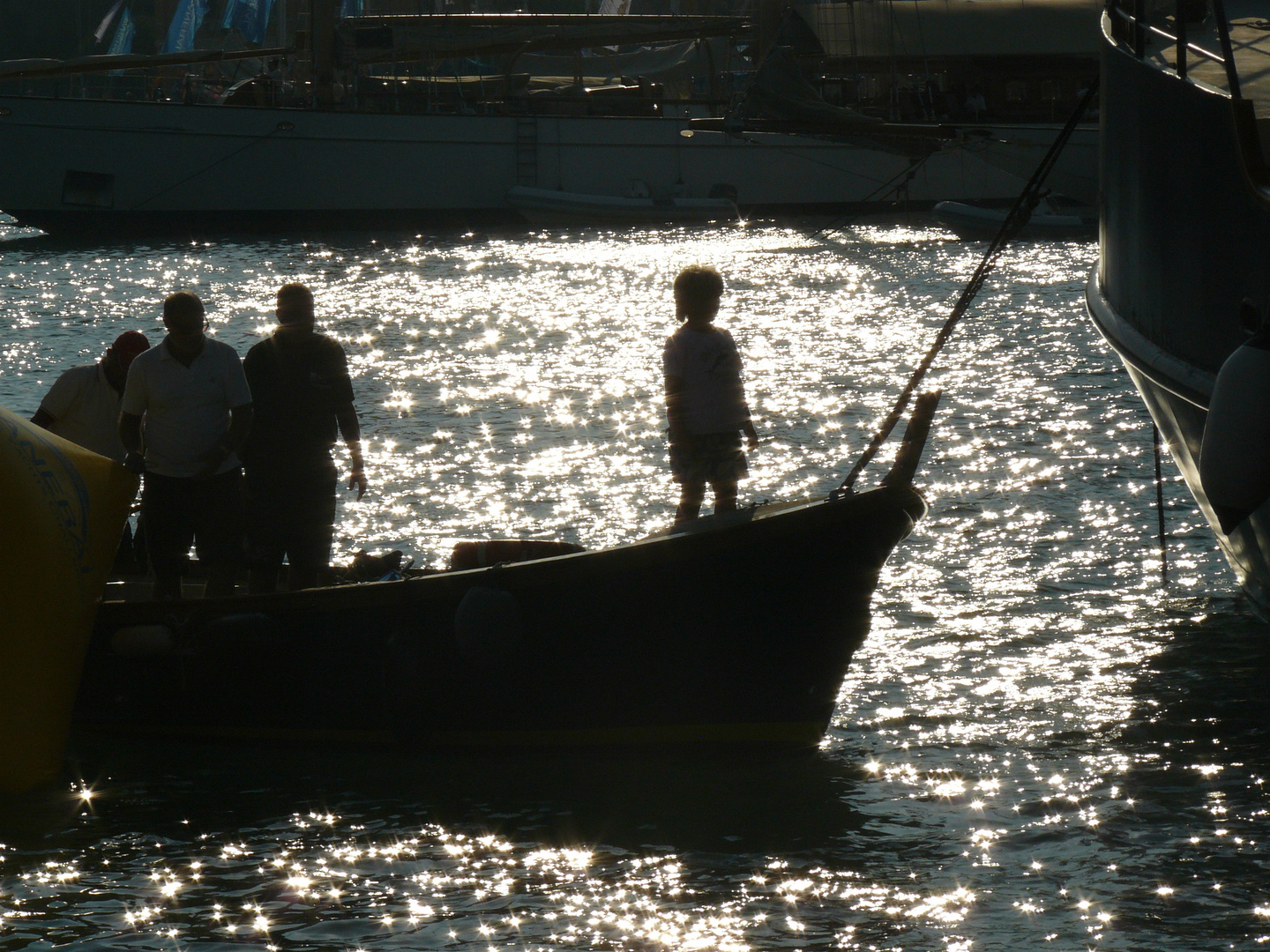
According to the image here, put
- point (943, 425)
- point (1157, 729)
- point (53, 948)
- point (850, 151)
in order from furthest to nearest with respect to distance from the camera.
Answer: point (850, 151) → point (943, 425) → point (1157, 729) → point (53, 948)

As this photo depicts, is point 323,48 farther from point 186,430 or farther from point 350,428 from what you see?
point 186,430

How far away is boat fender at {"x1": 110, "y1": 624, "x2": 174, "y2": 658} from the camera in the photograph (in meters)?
7.42

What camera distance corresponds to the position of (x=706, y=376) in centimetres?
692

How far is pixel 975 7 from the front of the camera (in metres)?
40.6

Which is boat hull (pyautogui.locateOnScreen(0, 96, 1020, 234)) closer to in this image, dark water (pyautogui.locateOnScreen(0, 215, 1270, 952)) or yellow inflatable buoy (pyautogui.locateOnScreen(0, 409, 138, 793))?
dark water (pyautogui.locateOnScreen(0, 215, 1270, 952))

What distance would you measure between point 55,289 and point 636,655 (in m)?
26.7

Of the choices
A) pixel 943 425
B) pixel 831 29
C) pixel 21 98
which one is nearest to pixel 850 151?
pixel 831 29

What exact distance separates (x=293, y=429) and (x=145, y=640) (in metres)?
1.13

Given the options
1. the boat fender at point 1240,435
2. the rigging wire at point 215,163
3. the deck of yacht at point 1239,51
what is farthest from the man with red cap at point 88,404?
the rigging wire at point 215,163

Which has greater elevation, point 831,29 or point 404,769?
point 831,29

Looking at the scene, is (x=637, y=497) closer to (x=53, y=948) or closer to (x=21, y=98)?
(x=53, y=948)

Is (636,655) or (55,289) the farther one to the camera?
(55,289)

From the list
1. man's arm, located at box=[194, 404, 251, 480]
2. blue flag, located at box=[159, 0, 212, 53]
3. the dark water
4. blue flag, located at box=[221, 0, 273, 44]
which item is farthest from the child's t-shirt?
blue flag, located at box=[221, 0, 273, 44]

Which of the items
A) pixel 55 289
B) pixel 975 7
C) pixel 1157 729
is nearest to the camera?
pixel 1157 729
